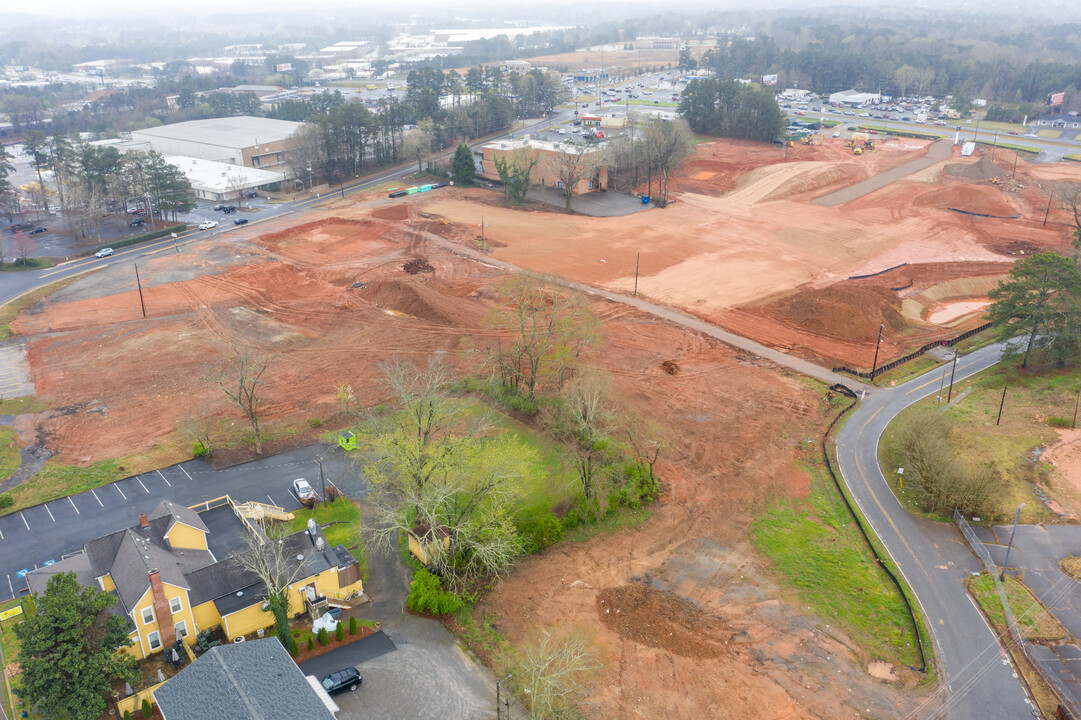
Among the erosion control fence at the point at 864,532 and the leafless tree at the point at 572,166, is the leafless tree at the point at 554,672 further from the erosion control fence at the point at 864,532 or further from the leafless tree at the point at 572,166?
the leafless tree at the point at 572,166

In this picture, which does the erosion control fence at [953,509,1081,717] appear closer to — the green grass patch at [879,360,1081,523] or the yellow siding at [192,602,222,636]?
the green grass patch at [879,360,1081,523]

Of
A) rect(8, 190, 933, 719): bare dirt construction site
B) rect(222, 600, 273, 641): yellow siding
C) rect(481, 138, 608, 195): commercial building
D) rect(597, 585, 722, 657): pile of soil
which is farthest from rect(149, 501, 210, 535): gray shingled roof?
rect(481, 138, 608, 195): commercial building

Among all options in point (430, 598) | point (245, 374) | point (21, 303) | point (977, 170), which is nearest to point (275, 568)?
point (430, 598)

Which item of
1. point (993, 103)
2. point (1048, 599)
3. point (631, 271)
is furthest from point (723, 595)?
point (993, 103)

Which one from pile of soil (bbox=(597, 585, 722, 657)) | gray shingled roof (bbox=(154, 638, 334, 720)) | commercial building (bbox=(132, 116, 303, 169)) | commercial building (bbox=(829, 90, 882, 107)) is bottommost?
pile of soil (bbox=(597, 585, 722, 657))

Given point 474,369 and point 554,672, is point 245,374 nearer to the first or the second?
point 474,369

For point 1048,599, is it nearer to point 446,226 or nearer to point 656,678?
point 656,678
